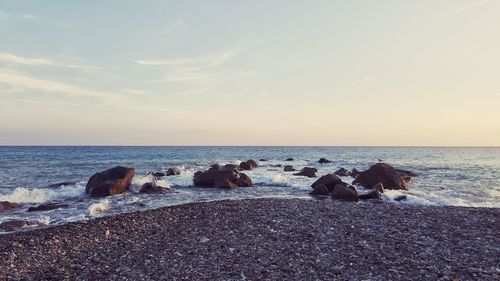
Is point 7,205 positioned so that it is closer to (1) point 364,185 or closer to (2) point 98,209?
(2) point 98,209

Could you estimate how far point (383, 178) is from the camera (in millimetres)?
29609

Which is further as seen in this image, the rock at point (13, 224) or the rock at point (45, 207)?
the rock at point (45, 207)

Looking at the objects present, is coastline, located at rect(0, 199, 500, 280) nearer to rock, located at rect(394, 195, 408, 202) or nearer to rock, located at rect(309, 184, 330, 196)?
rock, located at rect(394, 195, 408, 202)

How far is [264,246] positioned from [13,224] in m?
11.9

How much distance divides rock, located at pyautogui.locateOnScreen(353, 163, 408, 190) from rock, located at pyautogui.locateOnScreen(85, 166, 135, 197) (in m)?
18.4

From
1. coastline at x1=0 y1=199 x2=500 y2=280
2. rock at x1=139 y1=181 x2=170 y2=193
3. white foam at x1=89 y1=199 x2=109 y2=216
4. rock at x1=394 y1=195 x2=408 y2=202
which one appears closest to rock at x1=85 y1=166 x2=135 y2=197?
rock at x1=139 y1=181 x2=170 y2=193

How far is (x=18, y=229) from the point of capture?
53.6 ft

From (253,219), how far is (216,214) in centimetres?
215

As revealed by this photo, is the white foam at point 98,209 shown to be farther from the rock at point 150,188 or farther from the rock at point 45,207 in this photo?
the rock at point 150,188

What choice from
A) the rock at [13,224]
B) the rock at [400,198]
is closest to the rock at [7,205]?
the rock at [13,224]

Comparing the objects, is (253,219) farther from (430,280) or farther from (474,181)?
(474,181)

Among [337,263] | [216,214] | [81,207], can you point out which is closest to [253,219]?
[216,214]

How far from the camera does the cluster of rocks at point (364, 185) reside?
77.3ft

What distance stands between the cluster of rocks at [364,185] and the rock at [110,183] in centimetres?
1401
